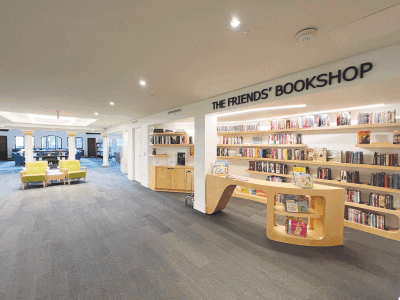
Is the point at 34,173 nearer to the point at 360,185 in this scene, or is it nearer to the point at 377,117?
the point at 360,185

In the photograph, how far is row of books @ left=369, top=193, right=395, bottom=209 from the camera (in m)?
3.52

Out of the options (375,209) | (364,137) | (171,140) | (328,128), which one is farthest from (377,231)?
(171,140)

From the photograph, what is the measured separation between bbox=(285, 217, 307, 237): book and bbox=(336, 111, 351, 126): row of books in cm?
249

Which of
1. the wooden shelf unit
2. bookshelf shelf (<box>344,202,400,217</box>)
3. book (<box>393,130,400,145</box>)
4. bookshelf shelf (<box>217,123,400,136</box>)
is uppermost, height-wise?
bookshelf shelf (<box>217,123,400,136</box>)

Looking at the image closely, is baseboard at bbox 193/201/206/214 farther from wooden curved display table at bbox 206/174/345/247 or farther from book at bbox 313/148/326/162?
book at bbox 313/148/326/162

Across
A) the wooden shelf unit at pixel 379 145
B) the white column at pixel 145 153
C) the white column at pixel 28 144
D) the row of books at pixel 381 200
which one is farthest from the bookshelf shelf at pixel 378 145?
the white column at pixel 28 144

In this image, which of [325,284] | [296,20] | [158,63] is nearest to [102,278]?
[325,284]

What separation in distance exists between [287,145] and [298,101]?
1.92m

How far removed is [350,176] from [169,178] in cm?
532

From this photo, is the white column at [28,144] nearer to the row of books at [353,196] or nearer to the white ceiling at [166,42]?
the white ceiling at [166,42]

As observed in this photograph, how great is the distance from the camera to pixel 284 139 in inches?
203

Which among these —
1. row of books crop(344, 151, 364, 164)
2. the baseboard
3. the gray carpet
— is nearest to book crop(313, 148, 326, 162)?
row of books crop(344, 151, 364, 164)

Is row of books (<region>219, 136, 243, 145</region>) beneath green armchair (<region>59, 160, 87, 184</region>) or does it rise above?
above

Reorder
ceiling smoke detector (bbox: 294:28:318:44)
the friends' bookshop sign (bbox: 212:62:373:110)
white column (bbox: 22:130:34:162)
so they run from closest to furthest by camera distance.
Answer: ceiling smoke detector (bbox: 294:28:318:44) → the friends' bookshop sign (bbox: 212:62:373:110) → white column (bbox: 22:130:34:162)
